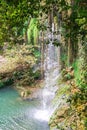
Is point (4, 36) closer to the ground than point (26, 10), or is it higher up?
closer to the ground

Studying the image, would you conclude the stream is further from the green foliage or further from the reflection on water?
the green foliage

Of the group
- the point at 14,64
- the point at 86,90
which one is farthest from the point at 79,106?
the point at 14,64

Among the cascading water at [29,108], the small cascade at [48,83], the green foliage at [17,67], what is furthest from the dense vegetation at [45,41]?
the cascading water at [29,108]

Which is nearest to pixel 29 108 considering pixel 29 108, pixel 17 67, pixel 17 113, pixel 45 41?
pixel 29 108

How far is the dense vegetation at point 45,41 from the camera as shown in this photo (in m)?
4.77

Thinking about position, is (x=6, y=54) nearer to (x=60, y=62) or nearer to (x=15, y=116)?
(x=60, y=62)

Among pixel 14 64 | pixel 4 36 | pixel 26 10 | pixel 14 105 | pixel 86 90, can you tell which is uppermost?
pixel 26 10

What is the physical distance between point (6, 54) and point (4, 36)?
13432 mm

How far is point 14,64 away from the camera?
17984 millimetres

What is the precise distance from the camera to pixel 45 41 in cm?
638

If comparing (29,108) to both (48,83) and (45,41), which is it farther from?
(45,41)

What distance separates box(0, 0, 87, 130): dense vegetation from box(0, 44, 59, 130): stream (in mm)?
944

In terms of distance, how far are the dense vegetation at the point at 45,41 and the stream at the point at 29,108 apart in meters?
0.94

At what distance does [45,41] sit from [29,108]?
285 inches
